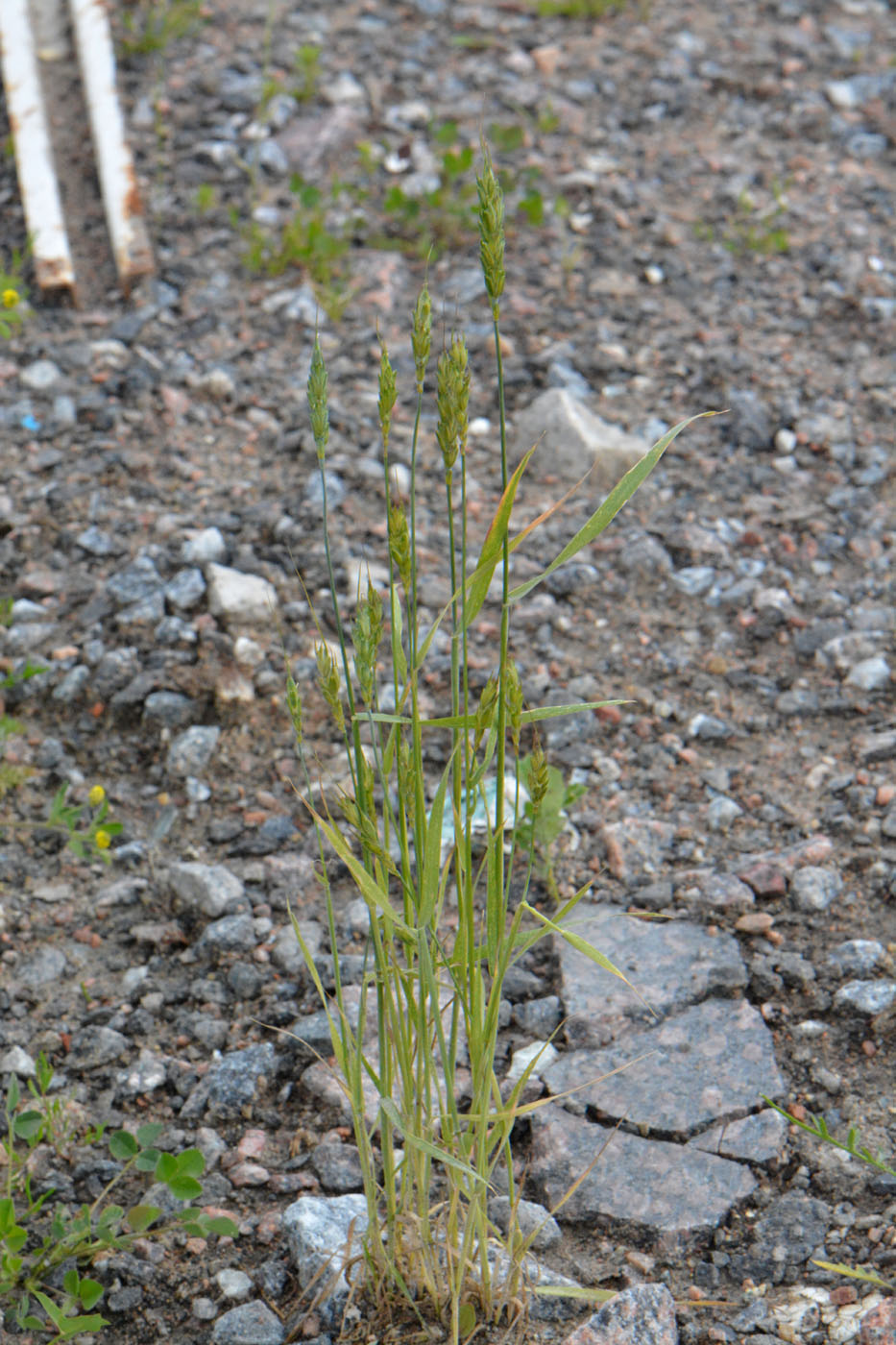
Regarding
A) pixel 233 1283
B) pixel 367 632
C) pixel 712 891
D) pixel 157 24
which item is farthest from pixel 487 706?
pixel 157 24

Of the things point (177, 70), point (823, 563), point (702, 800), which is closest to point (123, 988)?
point (702, 800)

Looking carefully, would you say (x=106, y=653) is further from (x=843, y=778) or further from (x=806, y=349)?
(x=806, y=349)

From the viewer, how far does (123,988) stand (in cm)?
245

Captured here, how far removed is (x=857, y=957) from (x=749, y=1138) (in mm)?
451

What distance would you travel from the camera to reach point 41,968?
246cm

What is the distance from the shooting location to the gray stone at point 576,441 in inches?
144

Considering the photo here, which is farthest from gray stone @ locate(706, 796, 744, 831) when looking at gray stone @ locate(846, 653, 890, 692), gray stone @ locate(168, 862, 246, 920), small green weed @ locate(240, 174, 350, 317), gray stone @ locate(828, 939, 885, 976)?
small green weed @ locate(240, 174, 350, 317)

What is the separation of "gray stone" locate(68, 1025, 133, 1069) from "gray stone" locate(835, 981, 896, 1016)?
1.33 m

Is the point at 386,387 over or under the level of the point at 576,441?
over

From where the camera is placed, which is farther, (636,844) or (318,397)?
(636,844)

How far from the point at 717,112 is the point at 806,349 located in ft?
5.25

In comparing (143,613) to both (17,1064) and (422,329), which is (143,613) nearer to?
(17,1064)

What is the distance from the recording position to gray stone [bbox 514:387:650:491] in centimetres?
366

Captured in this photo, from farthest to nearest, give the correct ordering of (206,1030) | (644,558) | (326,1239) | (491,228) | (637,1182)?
1. (644,558)
2. (206,1030)
3. (637,1182)
4. (326,1239)
5. (491,228)
